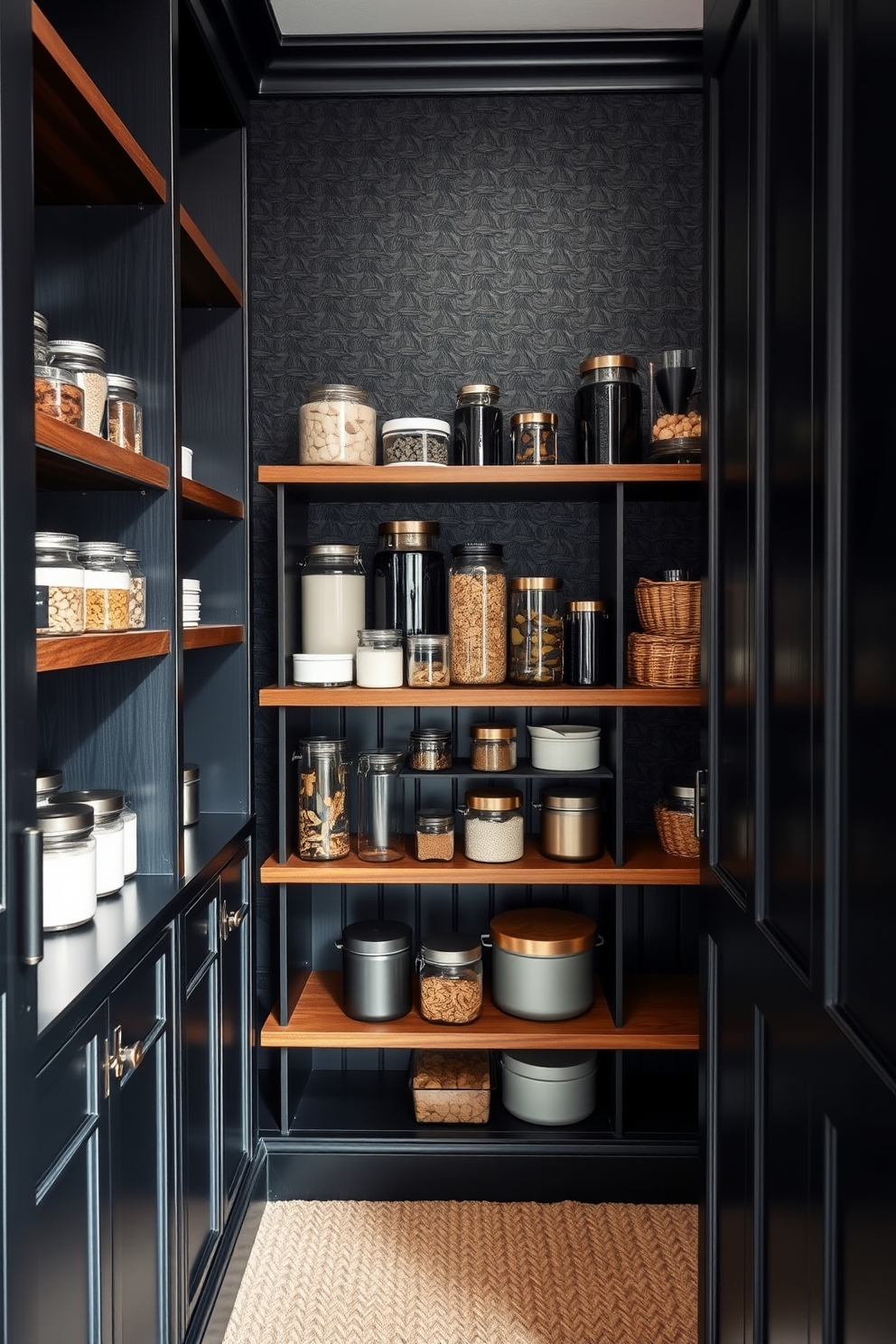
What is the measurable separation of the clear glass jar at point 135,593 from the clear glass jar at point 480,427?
2.71 feet

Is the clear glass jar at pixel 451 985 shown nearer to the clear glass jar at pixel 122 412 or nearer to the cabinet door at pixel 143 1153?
the cabinet door at pixel 143 1153

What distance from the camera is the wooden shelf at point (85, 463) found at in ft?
3.75

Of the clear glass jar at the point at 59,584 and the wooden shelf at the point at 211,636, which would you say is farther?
the wooden shelf at the point at 211,636

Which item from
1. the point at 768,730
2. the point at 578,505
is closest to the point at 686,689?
the point at 578,505

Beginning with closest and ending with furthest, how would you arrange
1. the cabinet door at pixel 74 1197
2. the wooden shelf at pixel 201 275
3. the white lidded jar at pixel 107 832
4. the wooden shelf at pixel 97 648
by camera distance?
the cabinet door at pixel 74 1197, the wooden shelf at pixel 97 648, the white lidded jar at pixel 107 832, the wooden shelf at pixel 201 275

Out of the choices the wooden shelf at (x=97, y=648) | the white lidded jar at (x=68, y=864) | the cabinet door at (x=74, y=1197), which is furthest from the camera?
the white lidded jar at (x=68, y=864)

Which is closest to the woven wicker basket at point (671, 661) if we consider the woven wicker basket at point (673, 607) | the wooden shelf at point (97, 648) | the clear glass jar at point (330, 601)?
the woven wicker basket at point (673, 607)

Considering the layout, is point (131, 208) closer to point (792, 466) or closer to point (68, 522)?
point (68, 522)

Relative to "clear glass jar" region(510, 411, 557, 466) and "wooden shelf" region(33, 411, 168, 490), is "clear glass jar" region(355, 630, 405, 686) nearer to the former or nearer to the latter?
"clear glass jar" region(510, 411, 557, 466)

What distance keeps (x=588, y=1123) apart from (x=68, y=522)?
5.57 feet

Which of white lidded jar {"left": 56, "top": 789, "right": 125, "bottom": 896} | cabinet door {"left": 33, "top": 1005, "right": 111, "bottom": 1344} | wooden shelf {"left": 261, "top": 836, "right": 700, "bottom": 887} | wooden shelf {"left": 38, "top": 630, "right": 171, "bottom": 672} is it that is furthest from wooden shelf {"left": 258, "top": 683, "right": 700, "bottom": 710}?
cabinet door {"left": 33, "top": 1005, "right": 111, "bottom": 1344}

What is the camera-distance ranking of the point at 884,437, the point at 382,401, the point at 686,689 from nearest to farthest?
the point at 884,437 < the point at 686,689 < the point at 382,401

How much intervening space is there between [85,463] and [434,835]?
3.80ft

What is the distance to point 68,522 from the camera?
1.63m
